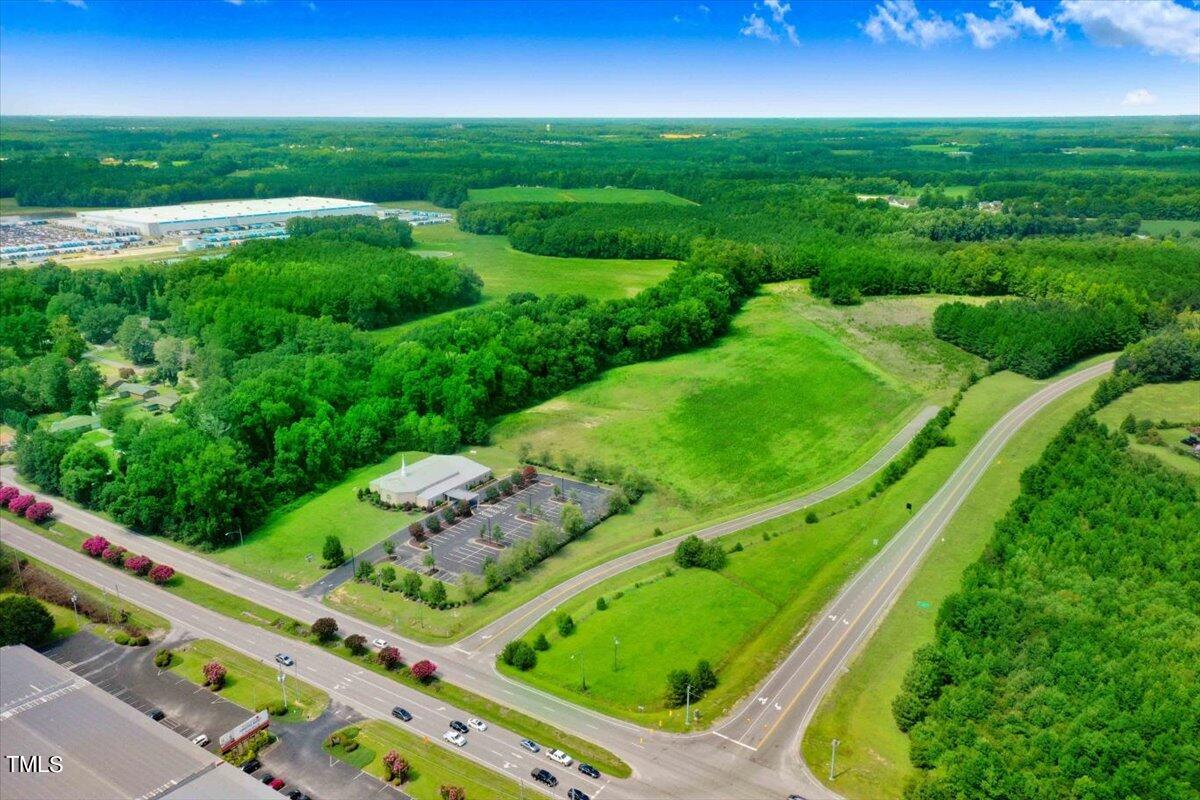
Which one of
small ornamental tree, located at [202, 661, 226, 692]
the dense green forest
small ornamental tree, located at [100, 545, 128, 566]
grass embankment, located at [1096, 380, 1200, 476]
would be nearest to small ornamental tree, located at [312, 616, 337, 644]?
small ornamental tree, located at [202, 661, 226, 692]

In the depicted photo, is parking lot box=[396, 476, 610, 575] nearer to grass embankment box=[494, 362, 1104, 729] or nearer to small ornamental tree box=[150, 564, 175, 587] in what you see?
grass embankment box=[494, 362, 1104, 729]

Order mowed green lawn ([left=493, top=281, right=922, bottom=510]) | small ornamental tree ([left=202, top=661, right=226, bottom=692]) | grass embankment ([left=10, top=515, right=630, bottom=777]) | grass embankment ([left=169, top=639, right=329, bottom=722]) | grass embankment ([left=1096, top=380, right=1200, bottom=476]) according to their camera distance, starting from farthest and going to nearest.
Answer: mowed green lawn ([left=493, top=281, right=922, bottom=510]) → grass embankment ([left=1096, top=380, right=1200, bottom=476]) → small ornamental tree ([left=202, top=661, right=226, bottom=692]) → grass embankment ([left=169, top=639, right=329, bottom=722]) → grass embankment ([left=10, top=515, right=630, bottom=777])

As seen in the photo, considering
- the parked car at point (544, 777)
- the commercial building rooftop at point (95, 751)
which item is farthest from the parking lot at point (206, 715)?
the parked car at point (544, 777)

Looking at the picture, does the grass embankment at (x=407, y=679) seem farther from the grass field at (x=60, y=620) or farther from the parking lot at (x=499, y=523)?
the parking lot at (x=499, y=523)

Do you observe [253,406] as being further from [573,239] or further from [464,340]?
[573,239]

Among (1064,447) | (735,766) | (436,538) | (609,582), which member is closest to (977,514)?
(1064,447)
